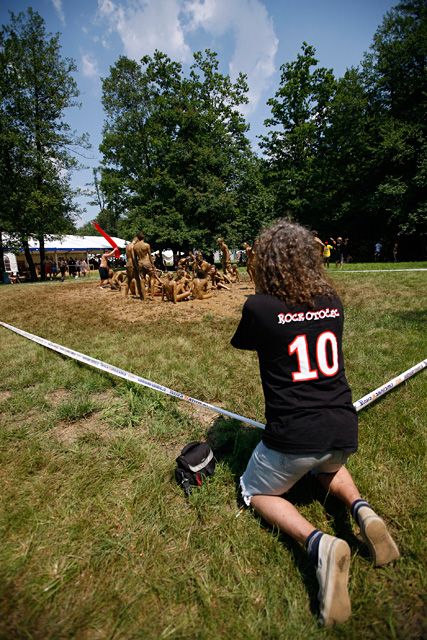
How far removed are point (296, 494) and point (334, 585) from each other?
0.81 metres

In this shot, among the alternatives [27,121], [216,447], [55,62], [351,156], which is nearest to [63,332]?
[216,447]

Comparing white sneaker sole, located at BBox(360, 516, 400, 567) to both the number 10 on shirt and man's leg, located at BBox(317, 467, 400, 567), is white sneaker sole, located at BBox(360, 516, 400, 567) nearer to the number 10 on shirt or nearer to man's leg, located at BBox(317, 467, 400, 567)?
man's leg, located at BBox(317, 467, 400, 567)

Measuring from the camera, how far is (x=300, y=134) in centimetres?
3117

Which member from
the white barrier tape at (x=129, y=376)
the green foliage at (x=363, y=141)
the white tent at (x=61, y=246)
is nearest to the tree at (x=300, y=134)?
the green foliage at (x=363, y=141)

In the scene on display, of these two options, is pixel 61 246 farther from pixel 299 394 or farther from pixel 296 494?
pixel 299 394

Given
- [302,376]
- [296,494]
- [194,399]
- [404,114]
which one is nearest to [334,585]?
[296,494]

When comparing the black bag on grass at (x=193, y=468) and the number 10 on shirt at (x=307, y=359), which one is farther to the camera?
the black bag on grass at (x=193, y=468)

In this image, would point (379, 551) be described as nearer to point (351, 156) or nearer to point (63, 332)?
point (63, 332)

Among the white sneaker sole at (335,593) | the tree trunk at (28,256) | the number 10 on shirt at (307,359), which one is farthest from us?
the tree trunk at (28,256)

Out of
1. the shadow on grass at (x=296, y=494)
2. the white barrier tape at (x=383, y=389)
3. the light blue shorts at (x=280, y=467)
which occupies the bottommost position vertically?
the shadow on grass at (x=296, y=494)

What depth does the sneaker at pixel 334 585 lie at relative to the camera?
4.57ft

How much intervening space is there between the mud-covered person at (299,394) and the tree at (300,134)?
102ft

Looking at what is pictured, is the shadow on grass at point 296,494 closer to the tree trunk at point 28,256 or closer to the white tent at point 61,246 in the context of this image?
the tree trunk at point 28,256

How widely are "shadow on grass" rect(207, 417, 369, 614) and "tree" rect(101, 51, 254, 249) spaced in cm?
2544
